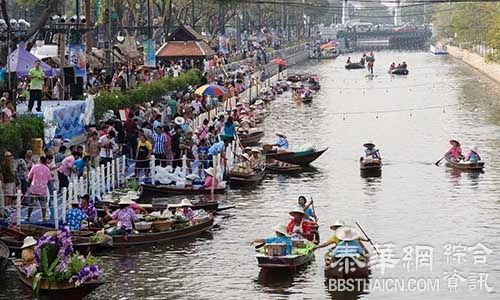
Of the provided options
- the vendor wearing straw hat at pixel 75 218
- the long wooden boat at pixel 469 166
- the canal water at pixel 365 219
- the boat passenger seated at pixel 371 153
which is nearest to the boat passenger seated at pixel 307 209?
the canal water at pixel 365 219

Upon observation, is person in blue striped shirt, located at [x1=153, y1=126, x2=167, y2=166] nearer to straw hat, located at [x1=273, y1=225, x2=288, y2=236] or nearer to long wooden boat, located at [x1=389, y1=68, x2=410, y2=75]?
straw hat, located at [x1=273, y1=225, x2=288, y2=236]

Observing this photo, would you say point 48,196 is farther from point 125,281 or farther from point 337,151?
point 337,151

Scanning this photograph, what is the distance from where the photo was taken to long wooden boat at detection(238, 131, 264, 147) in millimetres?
53094

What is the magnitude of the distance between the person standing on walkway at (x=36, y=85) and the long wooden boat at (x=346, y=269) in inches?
629

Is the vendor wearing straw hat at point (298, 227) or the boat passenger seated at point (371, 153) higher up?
the vendor wearing straw hat at point (298, 227)

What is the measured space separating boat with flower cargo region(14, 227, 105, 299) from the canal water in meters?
1.30

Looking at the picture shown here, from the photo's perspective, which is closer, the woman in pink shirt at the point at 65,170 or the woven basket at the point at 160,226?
the woven basket at the point at 160,226

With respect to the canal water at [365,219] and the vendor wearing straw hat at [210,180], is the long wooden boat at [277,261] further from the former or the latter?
the vendor wearing straw hat at [210,180]

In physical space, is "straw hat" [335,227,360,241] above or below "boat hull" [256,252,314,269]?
above

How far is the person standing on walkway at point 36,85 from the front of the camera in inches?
1560

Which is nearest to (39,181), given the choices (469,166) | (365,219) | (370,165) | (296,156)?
(365,219)

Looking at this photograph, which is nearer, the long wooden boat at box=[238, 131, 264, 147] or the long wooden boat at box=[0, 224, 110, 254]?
the long wooden boat at box=[0, 224, 110, 254]

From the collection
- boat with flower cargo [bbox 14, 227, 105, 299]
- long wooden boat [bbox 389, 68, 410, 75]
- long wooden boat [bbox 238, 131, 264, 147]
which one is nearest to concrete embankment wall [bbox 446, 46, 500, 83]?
long wooden boat [bbox 389, 68, 410, 75]

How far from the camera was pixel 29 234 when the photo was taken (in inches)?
1168
